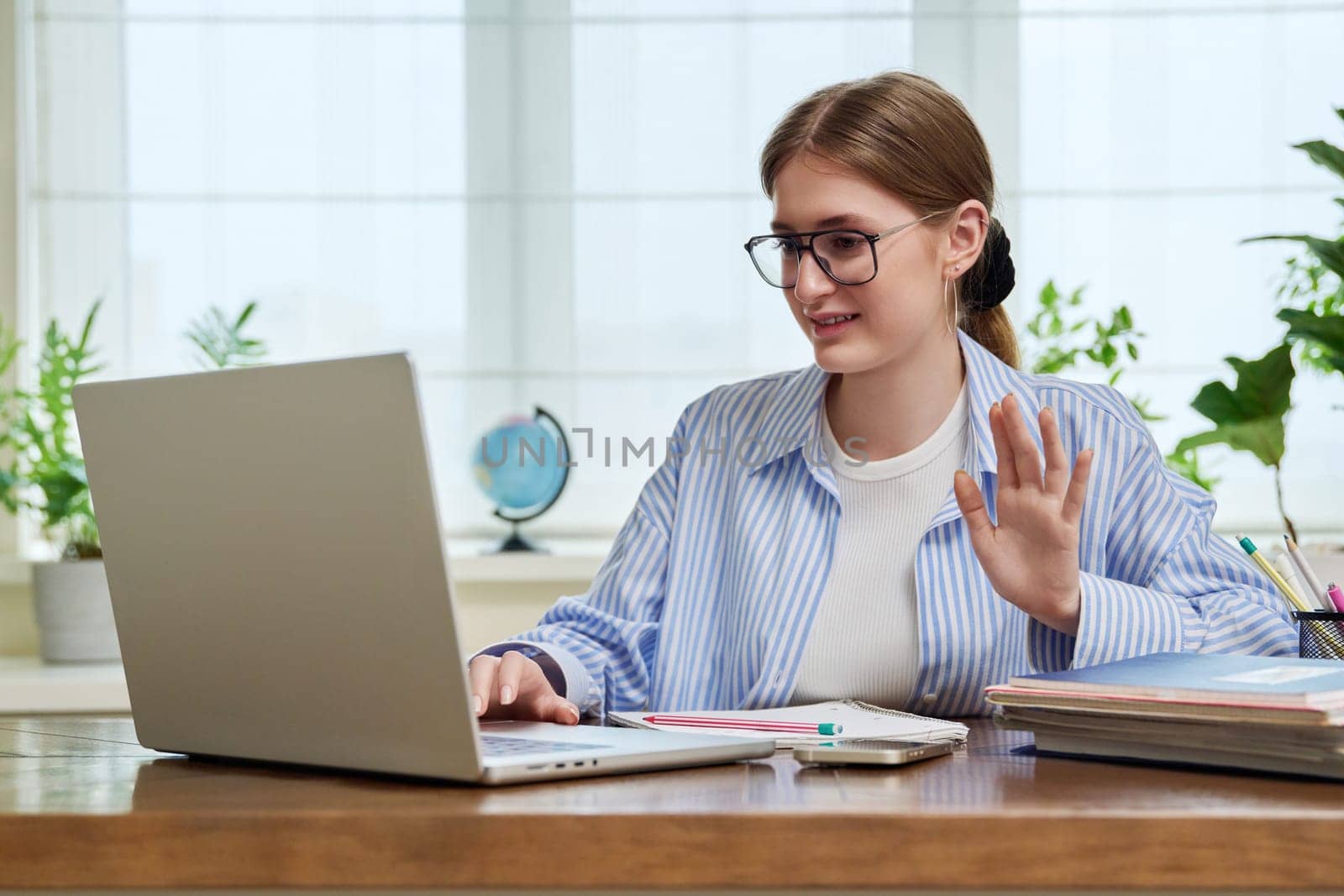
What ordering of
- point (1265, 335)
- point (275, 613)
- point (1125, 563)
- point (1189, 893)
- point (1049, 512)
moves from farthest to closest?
point (1265, 335) → point (1125, 563) → point (1049, 512) → point (275, 613) → point (1189, 893)

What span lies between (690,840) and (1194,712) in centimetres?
37

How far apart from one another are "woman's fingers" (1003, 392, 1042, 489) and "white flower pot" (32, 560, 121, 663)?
79.2 inches

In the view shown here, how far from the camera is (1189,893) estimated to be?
2.38 feet

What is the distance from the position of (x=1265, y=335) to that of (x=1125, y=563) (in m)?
1.66

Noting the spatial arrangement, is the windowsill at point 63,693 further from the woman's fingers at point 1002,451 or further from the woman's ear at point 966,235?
the woman's fingers at point 1002,451

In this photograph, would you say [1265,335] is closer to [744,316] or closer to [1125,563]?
[744,316]

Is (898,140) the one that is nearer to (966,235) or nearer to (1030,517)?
(966,235)

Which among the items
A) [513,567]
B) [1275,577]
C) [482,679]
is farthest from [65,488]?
[1275,577]

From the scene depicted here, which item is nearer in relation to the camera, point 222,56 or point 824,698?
point 824,698

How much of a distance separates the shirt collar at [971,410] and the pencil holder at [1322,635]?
365mm

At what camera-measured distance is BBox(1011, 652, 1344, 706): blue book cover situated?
86cm

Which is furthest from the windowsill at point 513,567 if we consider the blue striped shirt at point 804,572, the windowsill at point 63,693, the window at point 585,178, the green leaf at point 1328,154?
the green leaf at point 1328,154

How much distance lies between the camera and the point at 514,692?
1.11 metres

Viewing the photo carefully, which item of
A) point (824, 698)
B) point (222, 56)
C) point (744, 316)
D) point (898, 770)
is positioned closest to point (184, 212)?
point (222, 56)
